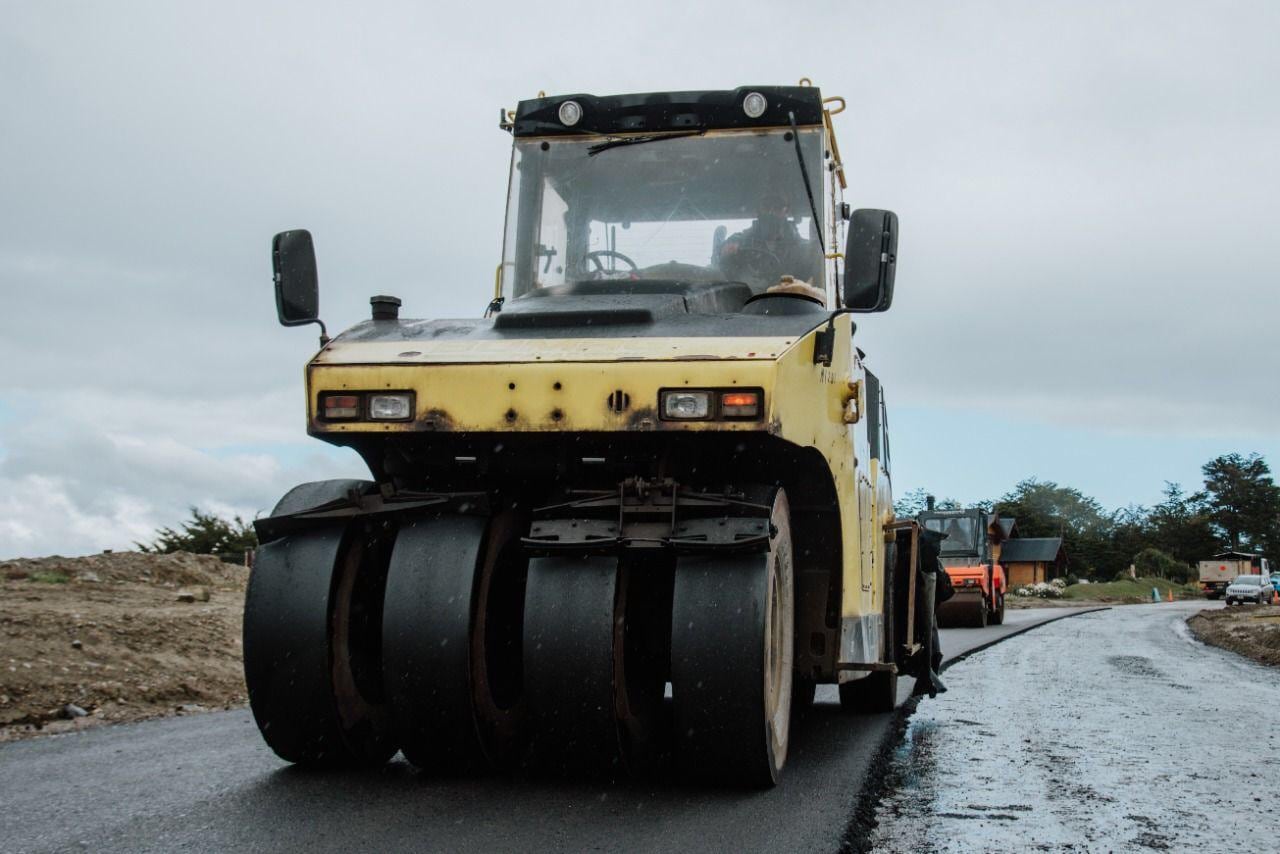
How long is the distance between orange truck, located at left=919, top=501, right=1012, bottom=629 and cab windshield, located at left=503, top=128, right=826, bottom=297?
1953 cm

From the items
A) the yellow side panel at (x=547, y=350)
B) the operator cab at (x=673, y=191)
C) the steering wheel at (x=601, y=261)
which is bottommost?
the yellow side panel at (x=547, y=350)

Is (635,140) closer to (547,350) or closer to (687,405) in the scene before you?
(547,350)

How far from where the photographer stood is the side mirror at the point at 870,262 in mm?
5328

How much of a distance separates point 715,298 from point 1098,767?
9.15 feet

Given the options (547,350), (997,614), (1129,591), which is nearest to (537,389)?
(547,350)

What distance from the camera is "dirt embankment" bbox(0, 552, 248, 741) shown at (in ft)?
26.3

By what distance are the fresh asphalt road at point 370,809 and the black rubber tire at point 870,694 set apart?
2.31 m

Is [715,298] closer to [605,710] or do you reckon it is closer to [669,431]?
[669,431]

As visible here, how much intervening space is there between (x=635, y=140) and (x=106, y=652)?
5.35 meters

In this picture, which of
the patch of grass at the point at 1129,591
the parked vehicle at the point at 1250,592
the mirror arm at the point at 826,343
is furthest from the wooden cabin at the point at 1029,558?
the mirror arm at the point at 826,343

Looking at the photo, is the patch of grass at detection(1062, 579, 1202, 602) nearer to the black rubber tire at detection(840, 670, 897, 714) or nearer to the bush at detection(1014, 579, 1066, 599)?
the bush at detection(1014, 579, 1066, 599)

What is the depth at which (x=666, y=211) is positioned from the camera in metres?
6.62

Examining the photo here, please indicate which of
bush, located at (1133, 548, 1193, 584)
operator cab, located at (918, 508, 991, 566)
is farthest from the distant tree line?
operator cab, located at (918, 508, 991, 566)

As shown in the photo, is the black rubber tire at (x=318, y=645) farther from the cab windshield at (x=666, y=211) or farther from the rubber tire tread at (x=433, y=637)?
the cab windshield at (x=666, y=211)
